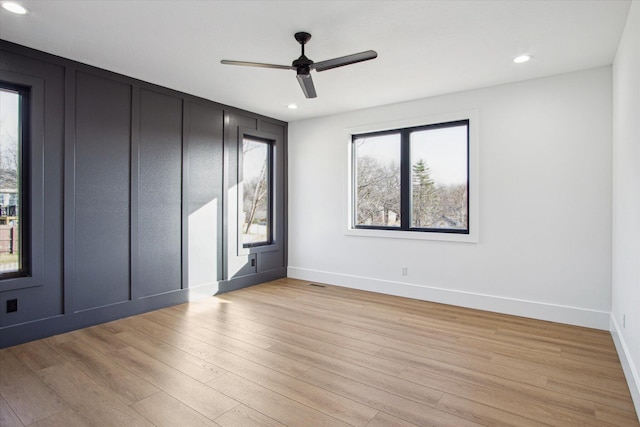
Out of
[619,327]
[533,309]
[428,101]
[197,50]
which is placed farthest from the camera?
[428,101]

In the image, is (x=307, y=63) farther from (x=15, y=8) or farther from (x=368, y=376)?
(x=368, y=376)

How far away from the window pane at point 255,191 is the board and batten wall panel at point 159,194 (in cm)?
114

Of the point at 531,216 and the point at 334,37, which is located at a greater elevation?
the point at 334,37

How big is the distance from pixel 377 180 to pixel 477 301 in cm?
209

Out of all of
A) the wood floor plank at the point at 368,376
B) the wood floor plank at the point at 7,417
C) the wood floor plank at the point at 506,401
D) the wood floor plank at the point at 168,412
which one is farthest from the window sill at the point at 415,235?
the wood floor plank at the point at 7,417

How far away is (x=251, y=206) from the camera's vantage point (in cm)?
556

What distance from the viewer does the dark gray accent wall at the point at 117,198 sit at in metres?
3.22

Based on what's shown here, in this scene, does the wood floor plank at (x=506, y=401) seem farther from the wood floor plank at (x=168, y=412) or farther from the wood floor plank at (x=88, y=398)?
the wood floor plank at (x=88, y=398)

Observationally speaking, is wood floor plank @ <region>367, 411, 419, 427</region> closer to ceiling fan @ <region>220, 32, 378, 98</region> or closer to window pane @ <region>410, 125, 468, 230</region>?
ceiling fan @ <region>220, 32, 378, 98</region>

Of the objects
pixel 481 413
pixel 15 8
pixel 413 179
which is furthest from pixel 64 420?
pixel 413 179

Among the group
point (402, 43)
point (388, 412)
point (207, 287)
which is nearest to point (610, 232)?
point (402, 43)

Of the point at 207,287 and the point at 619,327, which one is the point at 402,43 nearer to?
the point at 619,327

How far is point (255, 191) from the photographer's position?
18.4ft

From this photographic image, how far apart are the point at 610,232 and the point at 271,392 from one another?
11.6 feet
